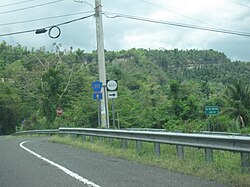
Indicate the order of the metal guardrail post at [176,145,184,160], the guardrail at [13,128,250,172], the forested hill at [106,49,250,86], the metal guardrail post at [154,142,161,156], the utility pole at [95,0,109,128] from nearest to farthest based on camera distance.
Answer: the guardrail at [13,128,250,172] < the metal guardrail post at [176,145,184,160] < the metal guardrail post at [154,142,161,156] < the utility pole at [95,0,109,128] < the forested hill at [106,49,250,86]

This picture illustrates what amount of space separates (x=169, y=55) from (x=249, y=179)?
153242 mm

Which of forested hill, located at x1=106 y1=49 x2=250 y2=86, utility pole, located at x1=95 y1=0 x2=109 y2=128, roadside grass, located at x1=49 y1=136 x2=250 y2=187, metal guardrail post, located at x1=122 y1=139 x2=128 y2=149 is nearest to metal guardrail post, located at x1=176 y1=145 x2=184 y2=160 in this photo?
roadside grass, located at x1=49 y1=136 x2=250 y2=187

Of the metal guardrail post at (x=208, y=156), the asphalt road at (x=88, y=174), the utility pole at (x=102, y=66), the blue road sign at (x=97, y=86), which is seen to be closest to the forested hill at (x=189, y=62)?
the utility pole at (x=102, y=66)

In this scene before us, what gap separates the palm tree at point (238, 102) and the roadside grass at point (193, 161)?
141 ft

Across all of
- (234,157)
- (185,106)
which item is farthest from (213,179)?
(185,106)

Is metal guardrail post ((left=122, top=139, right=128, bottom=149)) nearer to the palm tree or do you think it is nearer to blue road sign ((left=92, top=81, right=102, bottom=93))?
blue road sign ((left=92, top=81, right=102, bottom=93))

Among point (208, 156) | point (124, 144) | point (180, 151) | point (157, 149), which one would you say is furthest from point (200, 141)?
point (124, 144)

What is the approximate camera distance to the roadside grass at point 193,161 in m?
8.48

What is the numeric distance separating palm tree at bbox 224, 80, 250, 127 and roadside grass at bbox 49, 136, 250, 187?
141ft

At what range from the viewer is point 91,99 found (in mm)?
39594

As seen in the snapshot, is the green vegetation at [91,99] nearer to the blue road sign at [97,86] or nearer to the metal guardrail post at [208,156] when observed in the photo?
the blue road sign at [97,86]

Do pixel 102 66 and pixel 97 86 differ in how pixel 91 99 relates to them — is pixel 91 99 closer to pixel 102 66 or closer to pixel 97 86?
pixel 102 66

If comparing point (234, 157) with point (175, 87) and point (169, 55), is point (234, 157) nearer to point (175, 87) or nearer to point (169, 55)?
point (175, 87)

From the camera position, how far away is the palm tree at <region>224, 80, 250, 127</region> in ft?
184
